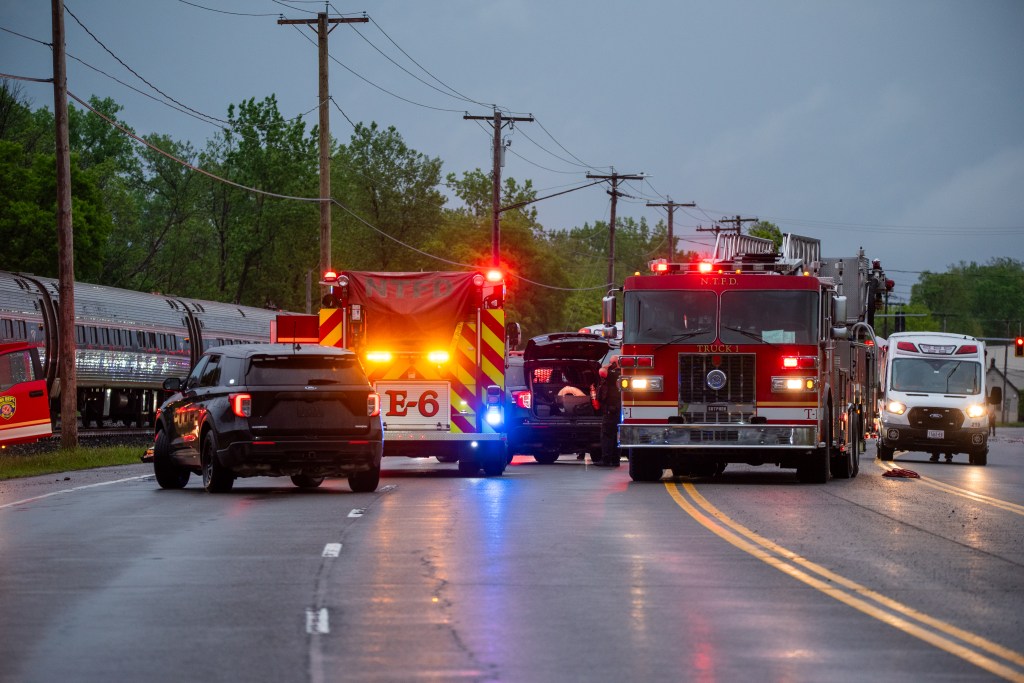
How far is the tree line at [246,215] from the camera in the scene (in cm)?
8719

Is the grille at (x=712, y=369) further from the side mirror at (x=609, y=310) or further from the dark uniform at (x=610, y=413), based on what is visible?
the dark uniform at (x=610, y=413)

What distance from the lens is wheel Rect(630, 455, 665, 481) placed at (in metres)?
26.2

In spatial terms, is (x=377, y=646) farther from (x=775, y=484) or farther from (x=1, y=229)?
(x=1, y=229)

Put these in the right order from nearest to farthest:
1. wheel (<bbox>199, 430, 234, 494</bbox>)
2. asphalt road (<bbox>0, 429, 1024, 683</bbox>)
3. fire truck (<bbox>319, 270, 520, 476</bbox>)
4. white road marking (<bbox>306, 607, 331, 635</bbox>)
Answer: asphalt road (<bbox>0, 429, 1024, 683</bbox>), white road marking (<bbox>306, 607, 331, 635</bbox>), wheel (<bbox>199, 430, 234, 494</bbox>), fire truck (<bbox>319, 270, 520, 476</bbox>)

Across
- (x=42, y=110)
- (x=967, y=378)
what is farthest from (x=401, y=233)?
(x=967, y=378)

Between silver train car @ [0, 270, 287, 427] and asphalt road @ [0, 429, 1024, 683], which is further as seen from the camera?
silver train car @ [0, 270, 287, 427]

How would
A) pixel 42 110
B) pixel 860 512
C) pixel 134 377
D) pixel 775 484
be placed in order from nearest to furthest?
1. pixel 860 512
2. pixel 775 484
3. pixel 134 377
4. pixel 42 110

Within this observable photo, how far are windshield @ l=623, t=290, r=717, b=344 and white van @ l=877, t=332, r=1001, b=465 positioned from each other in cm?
1627

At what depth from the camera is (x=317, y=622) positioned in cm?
1084

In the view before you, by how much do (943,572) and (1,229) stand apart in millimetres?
73796

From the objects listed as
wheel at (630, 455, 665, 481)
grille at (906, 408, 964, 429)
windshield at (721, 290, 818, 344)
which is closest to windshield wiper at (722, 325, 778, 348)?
windshield at (721, 290, 818, 344)

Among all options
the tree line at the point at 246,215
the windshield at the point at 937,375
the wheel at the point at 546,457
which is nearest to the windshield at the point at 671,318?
the wheel at the point at 546,457

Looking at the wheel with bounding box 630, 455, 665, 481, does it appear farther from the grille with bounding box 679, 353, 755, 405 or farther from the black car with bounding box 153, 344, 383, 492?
the black car with bounding box 153, 344, 383, 492

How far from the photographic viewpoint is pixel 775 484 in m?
25.9
